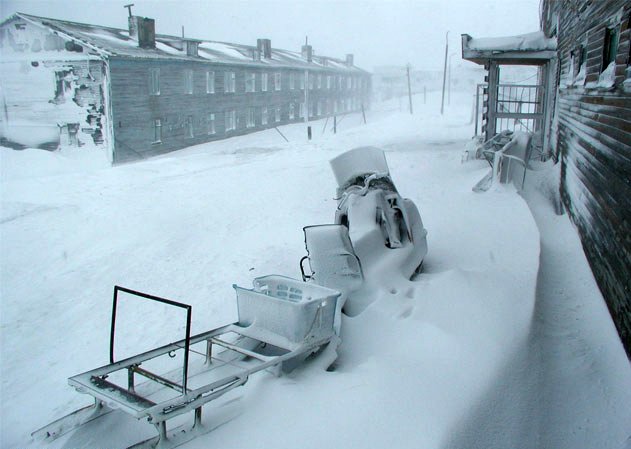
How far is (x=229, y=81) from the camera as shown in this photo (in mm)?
25453

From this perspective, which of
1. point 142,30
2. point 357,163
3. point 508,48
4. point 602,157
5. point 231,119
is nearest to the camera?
point 602,157

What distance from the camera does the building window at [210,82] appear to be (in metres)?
23.4

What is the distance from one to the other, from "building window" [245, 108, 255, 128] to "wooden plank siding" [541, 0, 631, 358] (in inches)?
746

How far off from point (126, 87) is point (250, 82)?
10.3 meters

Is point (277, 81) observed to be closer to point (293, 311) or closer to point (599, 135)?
point (599, 135)

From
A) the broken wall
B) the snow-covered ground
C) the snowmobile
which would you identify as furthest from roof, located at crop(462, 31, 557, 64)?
the broken wall

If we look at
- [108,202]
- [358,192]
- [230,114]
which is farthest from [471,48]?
[230,114]

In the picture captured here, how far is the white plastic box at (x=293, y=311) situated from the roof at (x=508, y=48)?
10562 millimetres

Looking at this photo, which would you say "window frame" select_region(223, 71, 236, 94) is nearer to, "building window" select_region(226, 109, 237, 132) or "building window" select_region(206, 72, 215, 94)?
"building window" select_region(226, 109, 237, 132)

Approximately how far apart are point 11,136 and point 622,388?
51.6 ft

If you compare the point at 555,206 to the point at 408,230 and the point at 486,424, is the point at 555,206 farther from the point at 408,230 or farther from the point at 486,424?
the point at 486,424

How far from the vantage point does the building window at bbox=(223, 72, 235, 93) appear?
25.0 metres

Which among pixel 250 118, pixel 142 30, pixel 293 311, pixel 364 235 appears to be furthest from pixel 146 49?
pixel 293 311

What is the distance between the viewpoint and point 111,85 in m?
17.3
